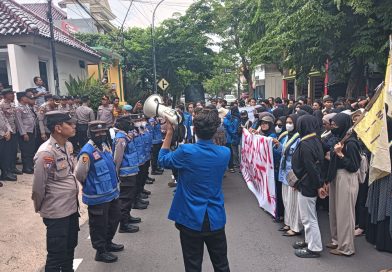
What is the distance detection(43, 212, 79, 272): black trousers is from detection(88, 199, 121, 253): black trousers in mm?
594

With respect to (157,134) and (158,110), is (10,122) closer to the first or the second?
(157,134)

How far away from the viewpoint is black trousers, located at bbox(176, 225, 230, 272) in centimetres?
318

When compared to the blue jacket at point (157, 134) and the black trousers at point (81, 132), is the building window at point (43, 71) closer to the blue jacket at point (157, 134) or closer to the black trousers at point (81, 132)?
the black trousers at point (81, 132)

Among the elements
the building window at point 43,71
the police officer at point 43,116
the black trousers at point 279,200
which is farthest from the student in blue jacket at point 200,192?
the building window at point 43,71

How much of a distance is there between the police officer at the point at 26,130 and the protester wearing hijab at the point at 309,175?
6268 millimetres

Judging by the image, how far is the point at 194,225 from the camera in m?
3.12

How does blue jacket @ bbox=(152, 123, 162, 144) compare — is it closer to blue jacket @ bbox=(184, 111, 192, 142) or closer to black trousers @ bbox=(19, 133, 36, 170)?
blue jacket @ bbox=(184, 111, 192, 142)

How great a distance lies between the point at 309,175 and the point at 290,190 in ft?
2.84

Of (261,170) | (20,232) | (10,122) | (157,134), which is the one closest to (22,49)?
(10,122)

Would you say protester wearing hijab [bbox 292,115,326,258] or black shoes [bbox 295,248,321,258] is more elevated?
protester wearing hijab [bbox 292,115,326,258]

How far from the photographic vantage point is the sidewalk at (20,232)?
15.6 ft

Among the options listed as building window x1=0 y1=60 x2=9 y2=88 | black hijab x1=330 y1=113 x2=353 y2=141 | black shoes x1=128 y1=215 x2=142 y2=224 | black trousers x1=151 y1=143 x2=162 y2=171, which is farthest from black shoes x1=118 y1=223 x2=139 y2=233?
building window x1=0 y1=60 x2=9 y2=88

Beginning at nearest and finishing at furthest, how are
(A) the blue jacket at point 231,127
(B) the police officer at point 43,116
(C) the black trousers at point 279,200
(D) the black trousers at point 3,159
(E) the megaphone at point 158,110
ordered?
(E) the megaphone at point 158,110 → (C) the black trousers at point 279,200 → (D) the black trousers at point 3,159 → (B) the police officer at point 43,116 → (A) the blue jacket at point 231,127

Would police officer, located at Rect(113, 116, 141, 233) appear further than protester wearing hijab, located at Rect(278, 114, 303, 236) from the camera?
Yes
